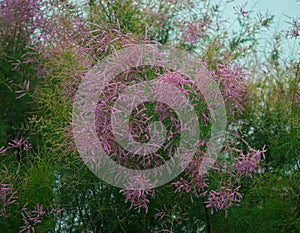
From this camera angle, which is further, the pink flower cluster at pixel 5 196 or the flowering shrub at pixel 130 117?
the pink flower cluster at pixel 5 196

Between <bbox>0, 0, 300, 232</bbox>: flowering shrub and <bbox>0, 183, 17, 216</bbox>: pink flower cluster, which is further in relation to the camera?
<bbox>0, 183, 17, 216</bbox>: pink flower cluster

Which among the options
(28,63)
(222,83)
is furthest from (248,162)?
(28,63)

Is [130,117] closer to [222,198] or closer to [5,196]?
[222,198]

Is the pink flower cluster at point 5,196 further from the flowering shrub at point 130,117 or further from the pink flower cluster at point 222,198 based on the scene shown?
the pink flower cluster at point 222,198

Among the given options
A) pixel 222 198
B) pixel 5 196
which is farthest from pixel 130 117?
pixel 5 196

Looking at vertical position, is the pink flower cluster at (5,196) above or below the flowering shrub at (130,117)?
below

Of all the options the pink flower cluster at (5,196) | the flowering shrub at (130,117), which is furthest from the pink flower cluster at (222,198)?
the pink flower cluster at (5,196)

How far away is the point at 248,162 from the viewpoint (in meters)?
3.04

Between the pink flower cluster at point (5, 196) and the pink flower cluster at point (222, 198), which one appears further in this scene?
the pink flower cluster at point (5, 196)

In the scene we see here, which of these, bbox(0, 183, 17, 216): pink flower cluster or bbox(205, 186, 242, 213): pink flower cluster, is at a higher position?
bbox(205, 186, 242, 213): pink flower cluster

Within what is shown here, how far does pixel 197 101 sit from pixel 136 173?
0.50 m

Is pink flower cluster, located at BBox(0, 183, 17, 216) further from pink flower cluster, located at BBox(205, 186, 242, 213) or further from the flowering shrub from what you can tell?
A: pink flower cluster, located at BBox(205, 186, 242, 213)

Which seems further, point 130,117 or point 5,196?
point 5,196

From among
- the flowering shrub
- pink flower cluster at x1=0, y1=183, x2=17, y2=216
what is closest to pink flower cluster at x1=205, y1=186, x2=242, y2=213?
the flowering shrub
